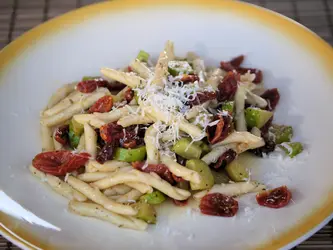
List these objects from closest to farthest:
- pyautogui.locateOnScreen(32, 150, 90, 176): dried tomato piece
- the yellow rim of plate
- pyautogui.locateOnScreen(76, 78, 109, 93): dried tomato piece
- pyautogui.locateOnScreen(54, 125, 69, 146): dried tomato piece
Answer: pyautogui.locateOnScreen(32, 150, 90, 176): dried tomato piece → pyautogui.locateOnScreen(54, 125, 69, 146): dried tomato piece → pyautogui.locateOnScreen(76, 78, 109, 93): dried tomato piece → the yellow rim of plate

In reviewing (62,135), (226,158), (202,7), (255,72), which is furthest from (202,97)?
(202,7)

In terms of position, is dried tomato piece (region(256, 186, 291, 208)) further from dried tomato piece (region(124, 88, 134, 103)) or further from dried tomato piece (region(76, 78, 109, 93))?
dried tomato piece (region(76, 78, 109, 93))

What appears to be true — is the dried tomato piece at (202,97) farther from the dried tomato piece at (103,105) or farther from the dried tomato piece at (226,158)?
the dried tomato piece at (103,105)

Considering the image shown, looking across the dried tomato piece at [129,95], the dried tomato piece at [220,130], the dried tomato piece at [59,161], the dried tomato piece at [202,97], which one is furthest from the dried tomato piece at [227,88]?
the dried tomato piece at [59,161]

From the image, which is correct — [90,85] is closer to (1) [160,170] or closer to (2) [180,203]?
(1) [160,170]

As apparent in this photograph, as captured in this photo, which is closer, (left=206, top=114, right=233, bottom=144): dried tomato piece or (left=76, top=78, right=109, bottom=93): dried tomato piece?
(left=206, top=114, right=233, bottom=144): dried tomato piece

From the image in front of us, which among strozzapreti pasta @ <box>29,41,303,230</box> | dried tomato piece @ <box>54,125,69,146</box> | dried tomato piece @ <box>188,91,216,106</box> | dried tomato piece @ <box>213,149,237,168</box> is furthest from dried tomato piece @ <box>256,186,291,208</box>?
dried tomato piece @ <box>54,125,69,146</box>

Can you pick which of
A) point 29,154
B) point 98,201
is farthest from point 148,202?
point 29,154
